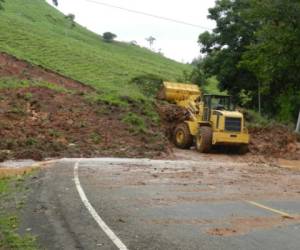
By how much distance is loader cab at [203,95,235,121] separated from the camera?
2967 centimetres

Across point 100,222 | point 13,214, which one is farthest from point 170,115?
point 100,222

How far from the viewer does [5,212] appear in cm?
1141

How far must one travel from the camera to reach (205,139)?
28781 millimetres

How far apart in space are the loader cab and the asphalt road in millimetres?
10889

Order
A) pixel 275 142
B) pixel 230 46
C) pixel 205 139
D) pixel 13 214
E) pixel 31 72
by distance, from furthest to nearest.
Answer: pixel 230 46, pixel 31 72, pixel 275 142, pixel 205 139, pixel 13 214

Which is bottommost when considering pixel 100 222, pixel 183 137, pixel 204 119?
pixel 100 222

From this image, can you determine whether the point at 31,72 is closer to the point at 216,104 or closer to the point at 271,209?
the point at 216,104

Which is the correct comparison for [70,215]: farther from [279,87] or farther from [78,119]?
[279,87]

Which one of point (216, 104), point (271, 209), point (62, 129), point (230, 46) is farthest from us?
point (230, 46)

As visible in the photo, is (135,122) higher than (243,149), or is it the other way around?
(135,122)

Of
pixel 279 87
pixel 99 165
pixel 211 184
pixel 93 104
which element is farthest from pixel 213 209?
pixel 279 87

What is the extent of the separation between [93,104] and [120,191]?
18.3 m

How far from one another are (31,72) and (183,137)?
18015 millimetres

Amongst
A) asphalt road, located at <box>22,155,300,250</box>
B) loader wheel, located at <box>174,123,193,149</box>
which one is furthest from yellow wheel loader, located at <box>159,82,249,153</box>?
asphalt road, located at <box>22,155,300,250</box>
